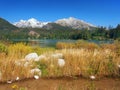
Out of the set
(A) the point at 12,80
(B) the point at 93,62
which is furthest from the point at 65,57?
(A) the point at 12,80

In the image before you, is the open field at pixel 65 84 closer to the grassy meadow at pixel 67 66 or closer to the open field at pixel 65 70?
the open field at pixel 65 70

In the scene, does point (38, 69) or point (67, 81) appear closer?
point (67, 81)

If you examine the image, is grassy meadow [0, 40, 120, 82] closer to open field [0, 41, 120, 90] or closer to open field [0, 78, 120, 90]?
open field [0, 41, 120, 90]

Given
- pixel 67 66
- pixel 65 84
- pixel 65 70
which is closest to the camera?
pixel 65 84

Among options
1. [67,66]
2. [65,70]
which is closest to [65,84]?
[65,70]

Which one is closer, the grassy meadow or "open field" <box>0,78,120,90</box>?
"open field" <box>0,78,120,90</box>

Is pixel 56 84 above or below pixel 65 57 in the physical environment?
below

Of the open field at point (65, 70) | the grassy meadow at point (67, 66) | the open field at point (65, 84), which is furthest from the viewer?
the grassy meadow at point (67, 66)

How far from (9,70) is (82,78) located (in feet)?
7.94

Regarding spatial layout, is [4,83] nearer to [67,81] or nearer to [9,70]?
[9,70]

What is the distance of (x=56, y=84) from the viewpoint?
6.95 metres

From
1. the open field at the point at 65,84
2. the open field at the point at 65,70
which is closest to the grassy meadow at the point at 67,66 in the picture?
the open field at the point at 65,70

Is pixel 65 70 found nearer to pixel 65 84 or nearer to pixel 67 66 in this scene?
pixel 67 66

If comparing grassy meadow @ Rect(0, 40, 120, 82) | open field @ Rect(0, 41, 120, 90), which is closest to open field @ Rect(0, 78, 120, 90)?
open field @ Rect(0, 41, 120, 90)
